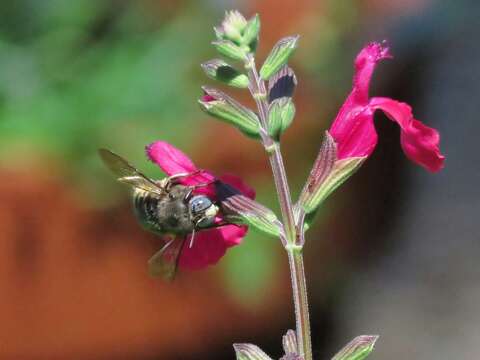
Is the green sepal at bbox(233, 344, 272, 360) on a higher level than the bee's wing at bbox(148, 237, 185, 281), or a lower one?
lower

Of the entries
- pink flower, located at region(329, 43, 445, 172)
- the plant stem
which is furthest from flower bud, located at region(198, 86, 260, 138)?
pink flower, located at region(329, 43, 445, 172)

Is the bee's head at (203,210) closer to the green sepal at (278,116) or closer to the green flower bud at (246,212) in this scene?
the green flower bud at (246,212)

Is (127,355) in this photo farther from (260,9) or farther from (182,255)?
(182,255)

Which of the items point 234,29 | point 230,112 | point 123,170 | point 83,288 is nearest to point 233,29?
point 234,29

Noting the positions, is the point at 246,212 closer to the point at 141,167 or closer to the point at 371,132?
the point at 371,132

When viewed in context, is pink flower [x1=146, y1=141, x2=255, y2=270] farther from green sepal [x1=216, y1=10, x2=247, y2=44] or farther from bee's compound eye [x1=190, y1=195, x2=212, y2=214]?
green sepal [x1=216, y1=10, x2=247, y2=44]

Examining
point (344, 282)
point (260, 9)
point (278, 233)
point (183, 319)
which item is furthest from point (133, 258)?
point (278, 233)
